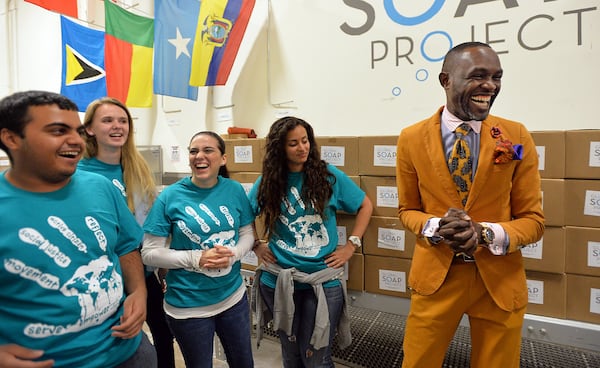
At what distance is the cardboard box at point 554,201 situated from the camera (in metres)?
1.61

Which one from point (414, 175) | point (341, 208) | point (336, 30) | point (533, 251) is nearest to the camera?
point (414, 175)

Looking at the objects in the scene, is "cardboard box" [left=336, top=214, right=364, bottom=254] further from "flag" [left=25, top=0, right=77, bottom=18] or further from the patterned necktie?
"flag" [left=25, top=0, right=77, bottom=18]

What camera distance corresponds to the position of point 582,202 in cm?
160

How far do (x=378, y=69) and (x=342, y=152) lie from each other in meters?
0.87

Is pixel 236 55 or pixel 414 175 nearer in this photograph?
pixel 414 175

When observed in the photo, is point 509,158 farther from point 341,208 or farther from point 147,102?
point 147,102

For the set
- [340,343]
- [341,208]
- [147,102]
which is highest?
[147,102]

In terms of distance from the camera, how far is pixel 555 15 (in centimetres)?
202

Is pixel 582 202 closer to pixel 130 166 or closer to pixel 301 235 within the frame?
pixel 301 235

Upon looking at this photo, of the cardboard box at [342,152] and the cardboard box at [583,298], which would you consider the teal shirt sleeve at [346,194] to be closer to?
the cardboard box at [342,152]

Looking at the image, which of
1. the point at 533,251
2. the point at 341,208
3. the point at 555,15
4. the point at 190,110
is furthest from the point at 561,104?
the point at 190,110

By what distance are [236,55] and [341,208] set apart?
1856 millimetres

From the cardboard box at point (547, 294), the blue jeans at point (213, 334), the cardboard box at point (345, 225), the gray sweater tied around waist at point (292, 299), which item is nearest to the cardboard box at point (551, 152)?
the cardboard box at point (547, 294)

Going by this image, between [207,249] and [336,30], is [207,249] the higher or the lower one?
the lower one
